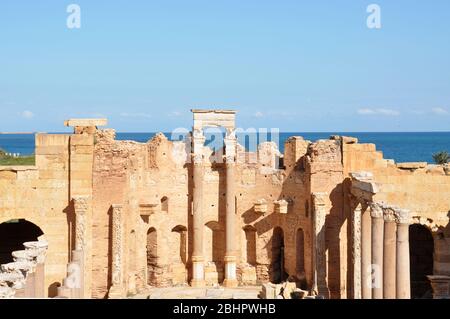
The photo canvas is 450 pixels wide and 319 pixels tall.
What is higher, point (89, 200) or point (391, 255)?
point (89, 200)

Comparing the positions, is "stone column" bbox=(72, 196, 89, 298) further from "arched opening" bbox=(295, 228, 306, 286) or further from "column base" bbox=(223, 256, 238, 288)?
"arched opening" bbox=(295, 228, 306, 286)

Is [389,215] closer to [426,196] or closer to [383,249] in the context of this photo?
[383,249]

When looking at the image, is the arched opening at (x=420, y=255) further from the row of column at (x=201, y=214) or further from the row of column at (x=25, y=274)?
the row of column at (x=25, y=274)

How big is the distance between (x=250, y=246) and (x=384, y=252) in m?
10.4

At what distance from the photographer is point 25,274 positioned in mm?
19719

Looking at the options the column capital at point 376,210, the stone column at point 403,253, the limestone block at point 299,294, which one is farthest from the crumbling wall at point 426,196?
the stone column at point 403,253

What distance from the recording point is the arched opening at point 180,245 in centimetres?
3108

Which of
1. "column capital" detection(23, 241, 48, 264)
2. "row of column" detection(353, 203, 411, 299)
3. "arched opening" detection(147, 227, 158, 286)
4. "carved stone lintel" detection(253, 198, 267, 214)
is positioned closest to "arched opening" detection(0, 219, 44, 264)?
"arched opening" detection(147, 227, 158, 286)

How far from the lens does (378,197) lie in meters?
26.3

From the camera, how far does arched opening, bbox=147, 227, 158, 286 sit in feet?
100.0

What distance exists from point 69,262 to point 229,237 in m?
6.80

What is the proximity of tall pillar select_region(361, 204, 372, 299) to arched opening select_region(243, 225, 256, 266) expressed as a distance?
7.70 metres
